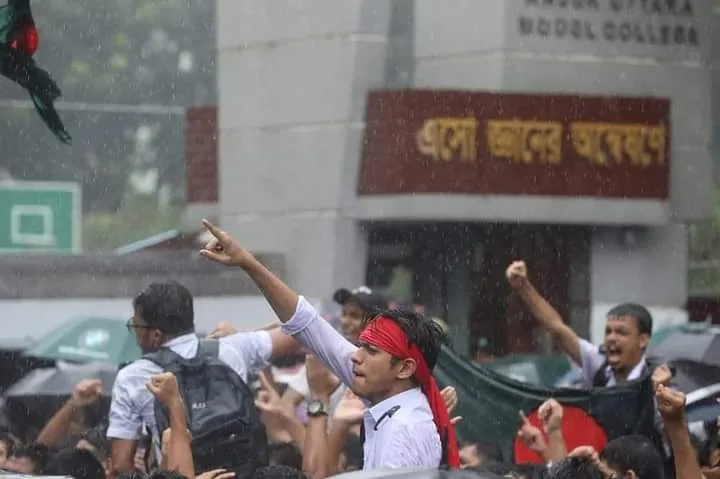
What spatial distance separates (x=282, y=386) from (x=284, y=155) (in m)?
11.6

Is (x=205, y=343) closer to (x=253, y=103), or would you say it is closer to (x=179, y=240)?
(x=253, y=103)

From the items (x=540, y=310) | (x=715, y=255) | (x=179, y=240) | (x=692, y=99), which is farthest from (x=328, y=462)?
(x=715, y=255)

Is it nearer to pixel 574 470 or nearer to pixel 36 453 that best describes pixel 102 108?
pixel 36 453

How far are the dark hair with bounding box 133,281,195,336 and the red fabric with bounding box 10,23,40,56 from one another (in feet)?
7.92

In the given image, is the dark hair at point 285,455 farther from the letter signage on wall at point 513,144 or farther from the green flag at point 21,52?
the letter signage on wall at point 513,144

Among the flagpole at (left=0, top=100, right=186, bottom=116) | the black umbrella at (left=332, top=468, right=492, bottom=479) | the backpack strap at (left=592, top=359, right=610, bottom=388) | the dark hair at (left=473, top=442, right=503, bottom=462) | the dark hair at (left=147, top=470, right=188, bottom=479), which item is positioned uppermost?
the flagpole at (left=0, top=100, right=186, bottom=116)

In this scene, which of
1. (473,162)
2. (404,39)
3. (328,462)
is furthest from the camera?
(404,39)

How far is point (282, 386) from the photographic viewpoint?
10664 millimetres

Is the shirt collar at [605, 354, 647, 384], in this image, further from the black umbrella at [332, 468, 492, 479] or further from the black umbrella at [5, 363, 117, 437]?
the black umbrella at [332, 468, 492, 479]

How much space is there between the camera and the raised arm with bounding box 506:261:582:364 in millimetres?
9531

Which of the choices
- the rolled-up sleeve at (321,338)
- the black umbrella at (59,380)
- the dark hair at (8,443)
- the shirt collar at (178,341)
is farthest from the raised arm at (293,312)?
the black umbrella at (59,380)

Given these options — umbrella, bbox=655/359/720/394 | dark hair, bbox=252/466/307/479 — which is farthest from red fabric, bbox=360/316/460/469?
umbrella, bbox=655/359/720/394

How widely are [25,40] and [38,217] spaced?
10.9 meters

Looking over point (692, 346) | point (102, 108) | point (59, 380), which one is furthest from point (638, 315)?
point (102, 108)
